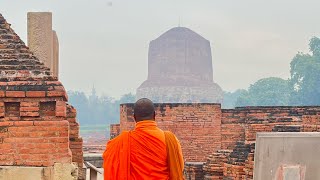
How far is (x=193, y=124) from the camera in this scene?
50.3 ft

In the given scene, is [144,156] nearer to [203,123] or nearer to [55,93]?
[55,93]

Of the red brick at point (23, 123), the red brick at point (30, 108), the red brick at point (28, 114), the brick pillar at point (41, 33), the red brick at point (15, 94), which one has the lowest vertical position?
the red brick at point (23, 123)

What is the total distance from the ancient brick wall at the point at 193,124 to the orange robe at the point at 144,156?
1099cm

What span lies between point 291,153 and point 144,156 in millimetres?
1632

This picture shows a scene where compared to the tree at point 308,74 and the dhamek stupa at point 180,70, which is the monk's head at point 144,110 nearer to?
the tree at point 308,74

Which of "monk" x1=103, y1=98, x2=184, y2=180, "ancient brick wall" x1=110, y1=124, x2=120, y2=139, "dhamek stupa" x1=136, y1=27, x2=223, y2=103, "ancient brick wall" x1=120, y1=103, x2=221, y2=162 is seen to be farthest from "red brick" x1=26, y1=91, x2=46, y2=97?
"dhamek stupa" x1=136, y1=27, x2=223, y2=103

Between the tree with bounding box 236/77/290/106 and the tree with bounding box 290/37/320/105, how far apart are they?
6907 mm

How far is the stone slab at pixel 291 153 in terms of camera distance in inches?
99.9

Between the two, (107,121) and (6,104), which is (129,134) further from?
(107,121)

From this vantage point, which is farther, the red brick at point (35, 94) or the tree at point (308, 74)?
the tree at point (308, 74)

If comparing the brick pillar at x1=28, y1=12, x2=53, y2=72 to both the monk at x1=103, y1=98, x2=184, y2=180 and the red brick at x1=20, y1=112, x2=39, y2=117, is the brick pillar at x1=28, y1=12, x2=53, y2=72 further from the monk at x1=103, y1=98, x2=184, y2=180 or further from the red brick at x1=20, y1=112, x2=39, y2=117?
the monk at x1=103, y1=98, x2=184, y2=180

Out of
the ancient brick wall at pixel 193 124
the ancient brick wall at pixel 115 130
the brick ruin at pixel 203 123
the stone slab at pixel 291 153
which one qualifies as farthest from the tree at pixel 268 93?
the stone slab at pixel 291 153

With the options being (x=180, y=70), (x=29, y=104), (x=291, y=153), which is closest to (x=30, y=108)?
(x=29, y=104)

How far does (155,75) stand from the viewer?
64.5 m
